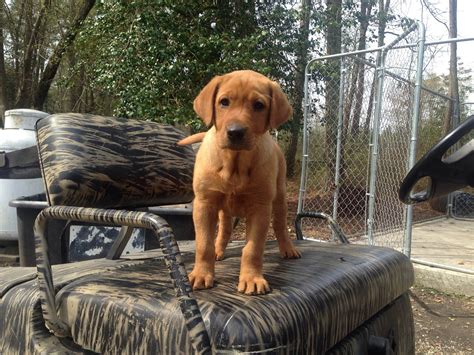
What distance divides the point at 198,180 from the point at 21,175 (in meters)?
2.62

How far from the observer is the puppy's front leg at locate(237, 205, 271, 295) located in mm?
1146

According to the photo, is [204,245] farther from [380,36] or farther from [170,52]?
[380,36]

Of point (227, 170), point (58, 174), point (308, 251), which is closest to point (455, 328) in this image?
point (308, 251)

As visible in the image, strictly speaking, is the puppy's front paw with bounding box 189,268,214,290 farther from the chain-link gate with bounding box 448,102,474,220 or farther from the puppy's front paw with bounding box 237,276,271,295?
the chain-link gate with bounding box 448,102,474,220

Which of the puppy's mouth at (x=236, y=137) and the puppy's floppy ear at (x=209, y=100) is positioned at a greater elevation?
the puppy's floppy ear at (x=209, y=100)

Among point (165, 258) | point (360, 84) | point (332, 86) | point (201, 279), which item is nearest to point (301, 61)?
point (332, 86)

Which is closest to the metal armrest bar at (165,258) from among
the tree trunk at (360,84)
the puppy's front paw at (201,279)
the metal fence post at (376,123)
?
the puppy's front paw at (201,279)

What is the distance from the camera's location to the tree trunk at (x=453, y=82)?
24.8 ft

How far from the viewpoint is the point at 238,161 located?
52.5 inches

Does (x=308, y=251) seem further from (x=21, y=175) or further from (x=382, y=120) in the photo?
(x=382, y=120)

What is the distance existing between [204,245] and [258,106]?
0.42 m

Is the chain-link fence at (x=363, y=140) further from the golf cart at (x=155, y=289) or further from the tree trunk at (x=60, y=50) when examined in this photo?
the tree trunk at (x=60, y=50)

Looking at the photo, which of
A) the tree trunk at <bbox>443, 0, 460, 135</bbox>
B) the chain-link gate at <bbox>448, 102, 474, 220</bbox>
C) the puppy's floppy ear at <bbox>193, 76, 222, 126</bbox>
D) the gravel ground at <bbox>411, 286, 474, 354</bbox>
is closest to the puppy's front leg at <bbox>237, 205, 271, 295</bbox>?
the puppy's floppy ear at <bbox>193, 76, 222, 126</bbox>

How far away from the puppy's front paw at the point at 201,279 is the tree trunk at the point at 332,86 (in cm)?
479
